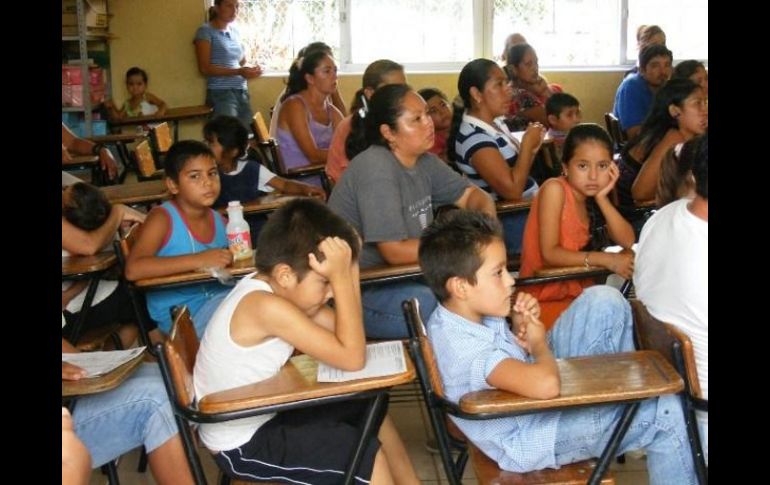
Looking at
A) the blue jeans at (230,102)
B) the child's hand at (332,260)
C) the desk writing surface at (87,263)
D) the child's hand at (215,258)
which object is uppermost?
the blue jeans at (230,102)

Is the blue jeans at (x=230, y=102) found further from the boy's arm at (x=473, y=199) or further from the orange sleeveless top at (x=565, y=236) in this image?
the orange sleeveless top at (x=565, y=236)

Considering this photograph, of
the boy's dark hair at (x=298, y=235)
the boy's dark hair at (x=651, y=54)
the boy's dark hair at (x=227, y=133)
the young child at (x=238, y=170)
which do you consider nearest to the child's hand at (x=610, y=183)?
the boy's dark hair at (x=298, y=235)

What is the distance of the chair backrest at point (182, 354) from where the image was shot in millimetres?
1803

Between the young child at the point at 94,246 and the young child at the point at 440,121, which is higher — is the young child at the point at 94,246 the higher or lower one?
the lower one

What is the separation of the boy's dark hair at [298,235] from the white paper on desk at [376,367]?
0.22 m

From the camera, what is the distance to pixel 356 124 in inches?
138

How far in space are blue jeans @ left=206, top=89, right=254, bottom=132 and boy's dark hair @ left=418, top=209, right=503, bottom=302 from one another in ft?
19.0

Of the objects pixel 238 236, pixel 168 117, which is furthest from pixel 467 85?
pixel 168 117

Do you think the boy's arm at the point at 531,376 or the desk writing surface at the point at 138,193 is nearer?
the boy's arm at the point at 531,376

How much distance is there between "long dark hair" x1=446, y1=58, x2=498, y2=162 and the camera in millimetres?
3719
